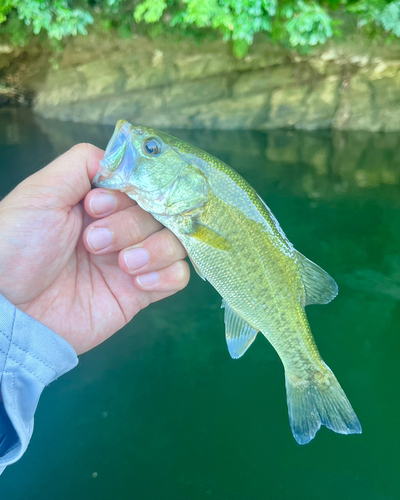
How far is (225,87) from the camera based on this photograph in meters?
8.28

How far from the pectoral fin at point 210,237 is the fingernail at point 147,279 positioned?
12.3 inches

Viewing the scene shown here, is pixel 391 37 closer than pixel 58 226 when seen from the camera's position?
No

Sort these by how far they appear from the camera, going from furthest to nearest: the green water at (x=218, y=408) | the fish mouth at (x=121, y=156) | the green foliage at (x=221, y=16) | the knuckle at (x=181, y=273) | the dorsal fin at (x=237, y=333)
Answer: the green foliage at (x=221, y=16)
the green water at (x=218, y=408)
the knuckle at (x=181, y=273)
the dorsal fin at (x=237, y=333)
the fish mouth at (x=121, y=156)

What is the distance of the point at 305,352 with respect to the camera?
63.5 inches

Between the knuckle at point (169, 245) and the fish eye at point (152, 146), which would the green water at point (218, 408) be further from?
the fish eye at point (152, 146)

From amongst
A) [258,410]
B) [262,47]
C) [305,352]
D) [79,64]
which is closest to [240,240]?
[305,352]

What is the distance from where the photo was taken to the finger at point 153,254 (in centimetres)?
162

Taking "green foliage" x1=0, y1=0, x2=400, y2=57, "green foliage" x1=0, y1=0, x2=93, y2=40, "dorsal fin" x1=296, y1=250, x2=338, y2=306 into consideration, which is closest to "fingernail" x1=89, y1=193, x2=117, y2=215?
"dorsal fin" x1=296, y1=250, x2=338, y2=306

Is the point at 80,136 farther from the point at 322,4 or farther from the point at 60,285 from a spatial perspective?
the point at 60,285

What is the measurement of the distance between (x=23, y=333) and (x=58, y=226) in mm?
460

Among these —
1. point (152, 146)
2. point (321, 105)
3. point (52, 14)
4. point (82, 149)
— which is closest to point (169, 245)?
point (152, 146)

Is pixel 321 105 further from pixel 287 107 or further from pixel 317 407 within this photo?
pixel 317 407

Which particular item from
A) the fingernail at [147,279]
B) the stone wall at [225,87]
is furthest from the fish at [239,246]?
the stone wall at [225,87]

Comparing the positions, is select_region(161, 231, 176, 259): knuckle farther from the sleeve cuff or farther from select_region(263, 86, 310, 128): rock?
select_region(263, 86, 310, 128): rock
